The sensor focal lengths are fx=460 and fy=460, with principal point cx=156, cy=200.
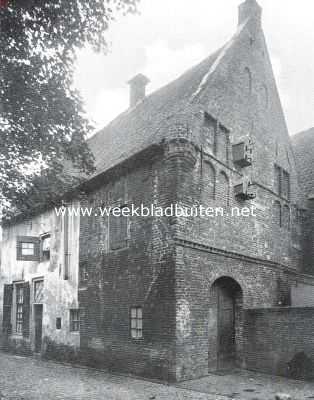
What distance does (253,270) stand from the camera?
612 inches

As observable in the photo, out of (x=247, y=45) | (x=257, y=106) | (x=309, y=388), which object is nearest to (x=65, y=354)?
(x=309, y=388)

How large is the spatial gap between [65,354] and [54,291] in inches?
102

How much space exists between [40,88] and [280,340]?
9845mm

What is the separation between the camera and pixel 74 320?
17.2 meters

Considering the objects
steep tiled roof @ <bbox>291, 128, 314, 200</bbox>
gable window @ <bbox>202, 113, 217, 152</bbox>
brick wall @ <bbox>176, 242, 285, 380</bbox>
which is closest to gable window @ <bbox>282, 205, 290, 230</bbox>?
steep tiled roof @ <bbox>291, 128, 314, 200</bbox>

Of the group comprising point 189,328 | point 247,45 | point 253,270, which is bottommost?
point 189,328

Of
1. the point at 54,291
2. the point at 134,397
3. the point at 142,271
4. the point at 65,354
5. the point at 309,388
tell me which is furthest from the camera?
the point at 54,291

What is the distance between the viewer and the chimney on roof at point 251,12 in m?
18.0

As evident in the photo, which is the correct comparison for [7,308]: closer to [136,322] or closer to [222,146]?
[136,322]

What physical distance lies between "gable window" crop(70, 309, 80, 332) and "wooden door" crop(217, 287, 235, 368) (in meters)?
5.46

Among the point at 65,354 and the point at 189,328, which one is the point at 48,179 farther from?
the point at 65,354

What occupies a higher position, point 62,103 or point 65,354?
point 62,103

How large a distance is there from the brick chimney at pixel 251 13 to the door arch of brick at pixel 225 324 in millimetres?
10013

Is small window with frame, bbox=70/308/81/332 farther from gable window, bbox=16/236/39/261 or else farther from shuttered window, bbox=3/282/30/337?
shuttered window, bbox=3/282/30/337
